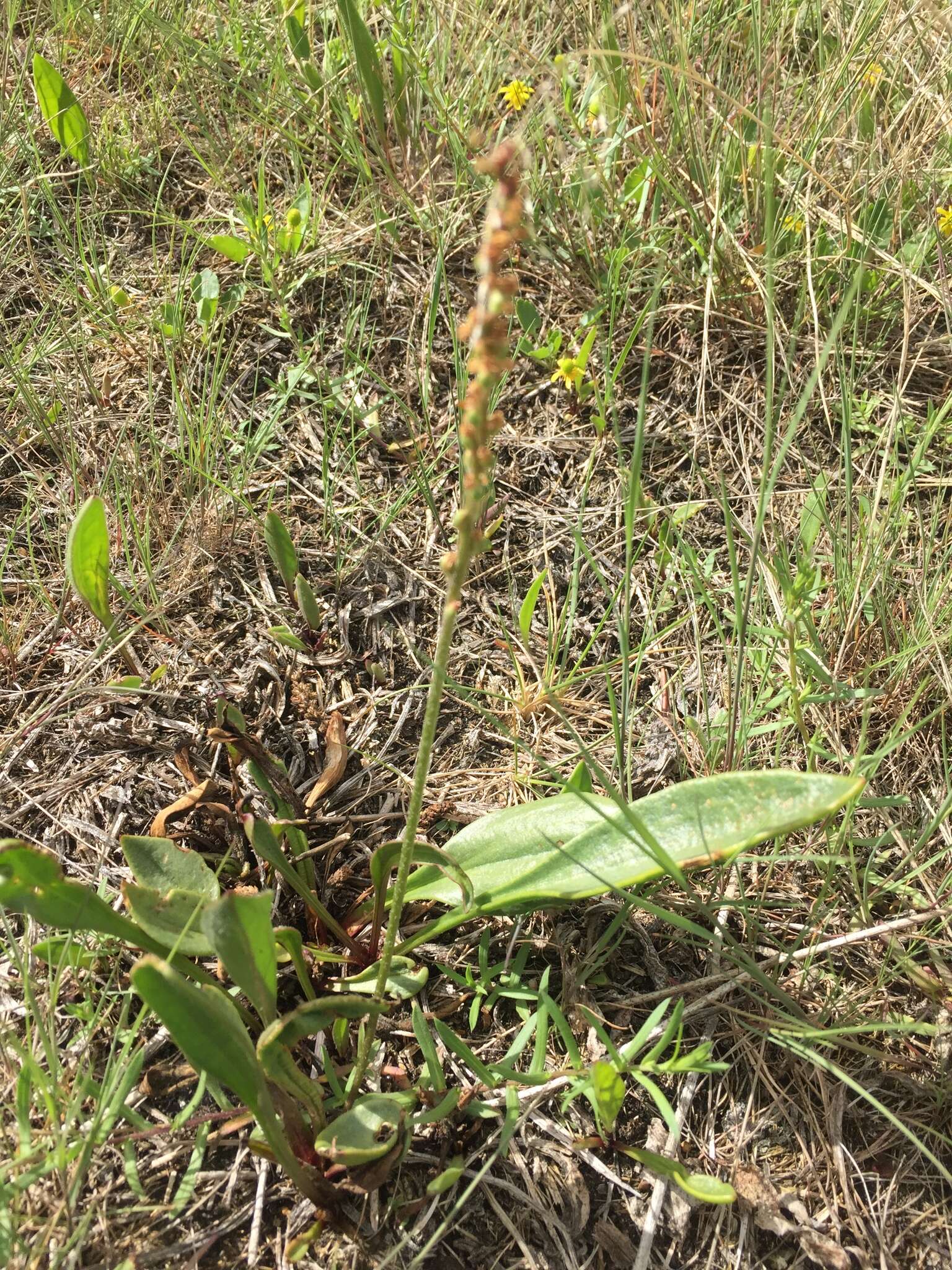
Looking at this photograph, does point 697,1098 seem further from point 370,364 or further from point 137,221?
point 137,221

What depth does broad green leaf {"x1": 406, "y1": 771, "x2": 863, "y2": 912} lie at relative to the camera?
1.22 metres

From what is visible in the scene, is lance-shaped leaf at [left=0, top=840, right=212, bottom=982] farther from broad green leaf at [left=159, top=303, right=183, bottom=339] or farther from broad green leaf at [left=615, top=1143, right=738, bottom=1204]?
broad green leaf at [left=159, top=303, right=183, bottom=339]

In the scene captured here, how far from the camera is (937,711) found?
62.2 inches

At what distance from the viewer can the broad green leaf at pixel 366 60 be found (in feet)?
7.52

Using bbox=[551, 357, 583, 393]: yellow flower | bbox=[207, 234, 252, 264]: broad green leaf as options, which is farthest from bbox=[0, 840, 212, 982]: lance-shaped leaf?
bbox=[207, 234, 252, 264]: broad green leaf

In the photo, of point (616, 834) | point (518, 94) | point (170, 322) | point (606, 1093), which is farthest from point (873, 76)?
point (606, 1093)

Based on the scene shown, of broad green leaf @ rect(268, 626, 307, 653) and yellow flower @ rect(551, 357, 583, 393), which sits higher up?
yellow flower @ rect(551, 357, 583, 393)

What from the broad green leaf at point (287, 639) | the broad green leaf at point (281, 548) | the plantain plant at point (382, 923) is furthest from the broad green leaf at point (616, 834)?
the broad green leaf at point (281, 548)

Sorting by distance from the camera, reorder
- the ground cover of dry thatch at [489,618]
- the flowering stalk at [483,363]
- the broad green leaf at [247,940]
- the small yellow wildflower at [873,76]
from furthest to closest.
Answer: the small yellow wildflower at [873,76] < the ground cover of dry thatch at [489,618] < the broad green leaf at [247,940] < the flowering stalk at [483,363]

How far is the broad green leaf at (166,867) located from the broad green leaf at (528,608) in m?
0.73

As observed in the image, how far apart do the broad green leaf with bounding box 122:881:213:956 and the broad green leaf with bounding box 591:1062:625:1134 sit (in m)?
0.54

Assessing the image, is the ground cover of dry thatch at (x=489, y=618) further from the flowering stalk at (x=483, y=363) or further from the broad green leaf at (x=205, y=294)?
the flowering stalk at (x=483, y=363)

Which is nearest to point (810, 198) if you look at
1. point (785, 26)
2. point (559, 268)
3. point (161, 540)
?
point (559, 268)

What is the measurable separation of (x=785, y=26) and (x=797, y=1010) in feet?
8.02
